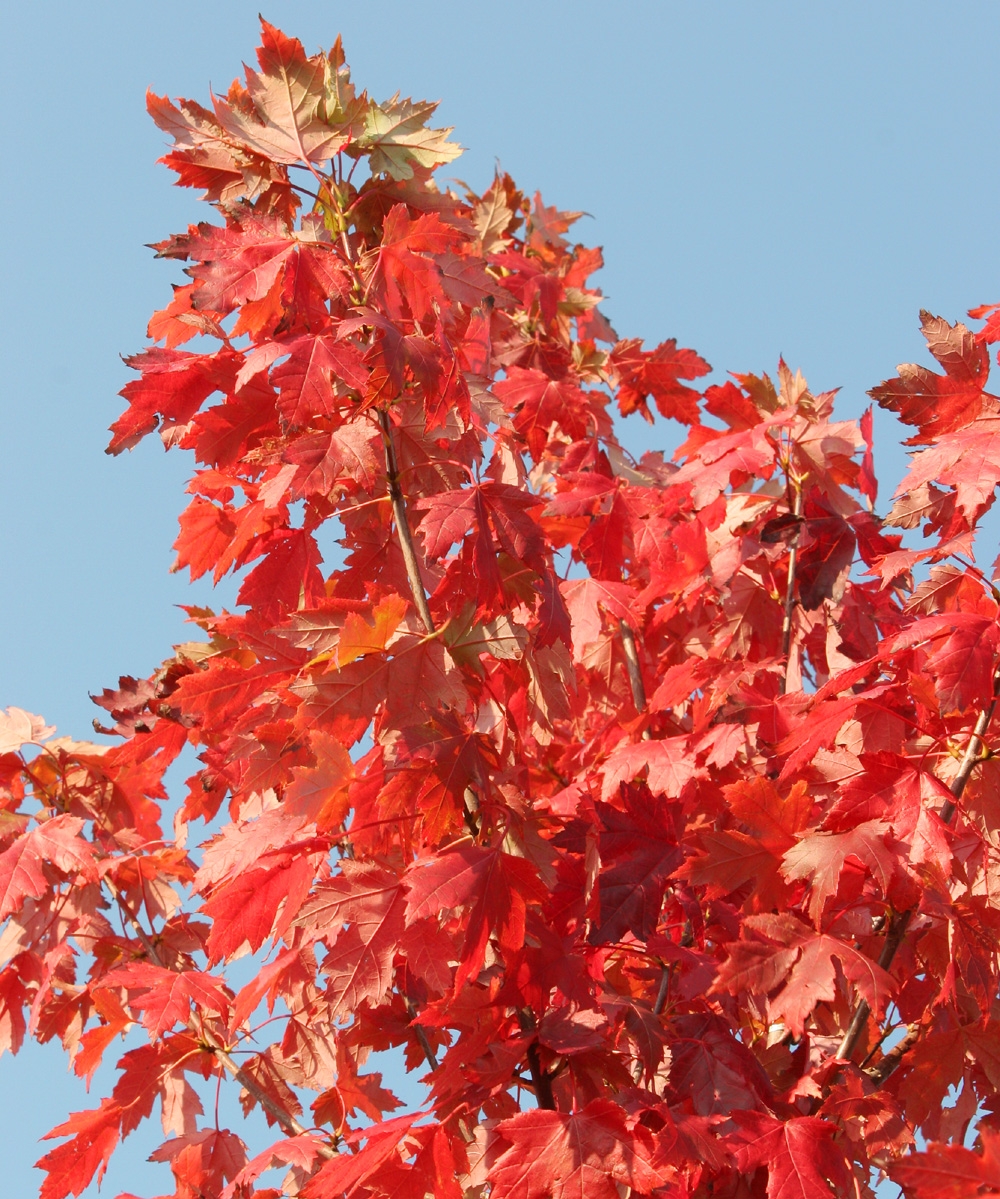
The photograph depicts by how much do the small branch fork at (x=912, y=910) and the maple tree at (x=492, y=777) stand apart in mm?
11

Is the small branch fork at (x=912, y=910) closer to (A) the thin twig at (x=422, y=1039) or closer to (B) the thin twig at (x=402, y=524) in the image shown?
(A) the thin twig at (x=422, y=1039)

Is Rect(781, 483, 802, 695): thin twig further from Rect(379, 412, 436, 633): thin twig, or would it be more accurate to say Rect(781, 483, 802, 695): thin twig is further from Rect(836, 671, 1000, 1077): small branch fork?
Rect(379, 412, 436, 633): thin twig

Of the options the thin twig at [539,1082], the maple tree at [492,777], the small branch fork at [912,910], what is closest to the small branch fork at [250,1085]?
the maple tree at [492,777]

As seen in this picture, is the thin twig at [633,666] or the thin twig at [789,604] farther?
the thin twig at [633,666]

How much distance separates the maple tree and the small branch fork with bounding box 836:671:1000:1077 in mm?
11

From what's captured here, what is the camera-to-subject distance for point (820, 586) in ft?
9.58

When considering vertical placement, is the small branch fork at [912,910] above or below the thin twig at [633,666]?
below

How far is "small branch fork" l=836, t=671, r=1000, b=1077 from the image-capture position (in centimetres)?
230

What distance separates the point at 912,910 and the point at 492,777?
0.88 metres

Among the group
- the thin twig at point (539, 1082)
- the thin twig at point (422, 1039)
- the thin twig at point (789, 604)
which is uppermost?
the thin twig at point (789, 604)

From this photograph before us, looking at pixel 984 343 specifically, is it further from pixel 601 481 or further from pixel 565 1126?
pixel 565 1126

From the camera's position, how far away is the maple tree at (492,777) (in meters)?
2.07

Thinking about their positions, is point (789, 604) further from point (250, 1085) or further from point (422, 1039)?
point (250, 1085)

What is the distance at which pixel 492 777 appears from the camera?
220 cm
